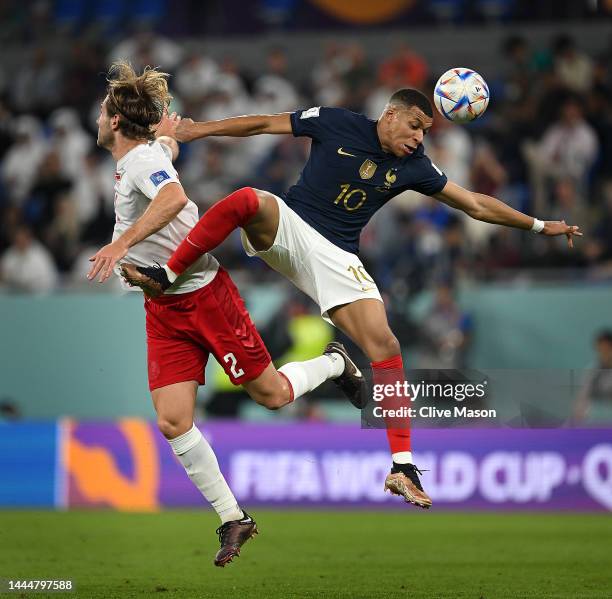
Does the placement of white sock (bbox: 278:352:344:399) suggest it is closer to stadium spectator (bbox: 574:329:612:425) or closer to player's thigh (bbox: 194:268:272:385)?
player's thigh (bbox: 194:268:272:385)

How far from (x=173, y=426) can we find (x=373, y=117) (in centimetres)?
907

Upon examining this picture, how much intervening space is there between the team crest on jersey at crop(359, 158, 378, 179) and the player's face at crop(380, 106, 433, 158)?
0.14m

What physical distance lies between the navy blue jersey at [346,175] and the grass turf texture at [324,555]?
2306 mm

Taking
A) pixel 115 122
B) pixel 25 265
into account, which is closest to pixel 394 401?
pixel 115 122

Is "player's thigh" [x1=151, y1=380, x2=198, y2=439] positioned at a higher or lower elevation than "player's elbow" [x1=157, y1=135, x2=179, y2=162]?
lower

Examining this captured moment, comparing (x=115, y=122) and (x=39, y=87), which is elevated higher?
(x=39, y=87)

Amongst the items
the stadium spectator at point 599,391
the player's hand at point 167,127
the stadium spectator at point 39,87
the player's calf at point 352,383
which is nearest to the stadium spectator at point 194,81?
the stadium spectator at point 39,87

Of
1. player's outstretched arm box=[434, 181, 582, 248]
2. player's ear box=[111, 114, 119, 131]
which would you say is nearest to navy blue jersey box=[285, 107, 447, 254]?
player's outstretched arm box=[434, 181, 582, 248]

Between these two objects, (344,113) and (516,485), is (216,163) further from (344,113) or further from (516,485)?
(344,113)

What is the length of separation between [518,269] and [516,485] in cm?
269

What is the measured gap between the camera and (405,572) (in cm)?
892

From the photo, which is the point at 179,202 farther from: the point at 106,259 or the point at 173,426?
the point at 173,426

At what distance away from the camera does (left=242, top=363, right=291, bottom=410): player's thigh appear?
8.22m

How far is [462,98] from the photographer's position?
852 centimetres
